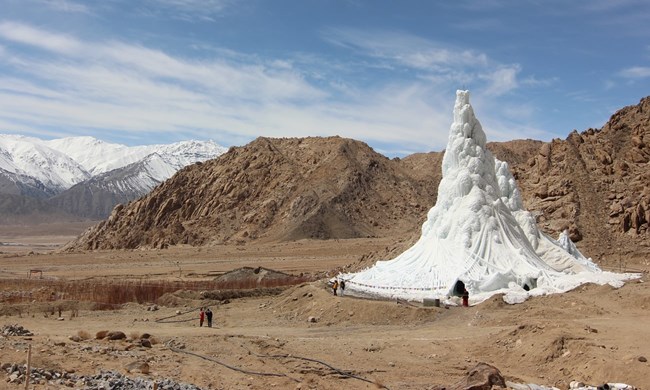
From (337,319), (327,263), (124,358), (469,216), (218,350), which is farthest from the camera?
(327,263)

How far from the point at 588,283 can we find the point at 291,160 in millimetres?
67574

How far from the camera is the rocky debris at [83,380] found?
480 inches

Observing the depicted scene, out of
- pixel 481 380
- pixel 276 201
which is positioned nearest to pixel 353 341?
pixel 481 380

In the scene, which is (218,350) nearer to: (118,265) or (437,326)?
(437,326)

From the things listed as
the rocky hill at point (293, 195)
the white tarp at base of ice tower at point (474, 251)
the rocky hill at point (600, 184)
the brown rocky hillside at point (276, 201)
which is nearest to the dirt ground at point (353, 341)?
the white tarp at base of ice tower at point (474, 251)

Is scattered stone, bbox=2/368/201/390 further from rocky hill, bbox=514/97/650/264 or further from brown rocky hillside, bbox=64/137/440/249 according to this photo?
brown rocky hillside, bbox=64/137/440/249

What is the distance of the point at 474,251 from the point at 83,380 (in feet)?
57.9

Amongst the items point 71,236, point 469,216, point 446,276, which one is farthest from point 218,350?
point 71,236

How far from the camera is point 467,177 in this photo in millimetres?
29922

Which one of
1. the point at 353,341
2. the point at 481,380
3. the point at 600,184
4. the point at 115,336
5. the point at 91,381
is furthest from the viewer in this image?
the point at 600,184

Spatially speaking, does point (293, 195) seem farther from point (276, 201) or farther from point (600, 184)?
point (600, 184)

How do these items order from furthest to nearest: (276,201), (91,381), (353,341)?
(276,201) < (353,341) < (91,381)

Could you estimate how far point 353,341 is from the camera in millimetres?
18109

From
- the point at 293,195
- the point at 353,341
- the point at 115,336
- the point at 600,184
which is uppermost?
the point at 293,195
